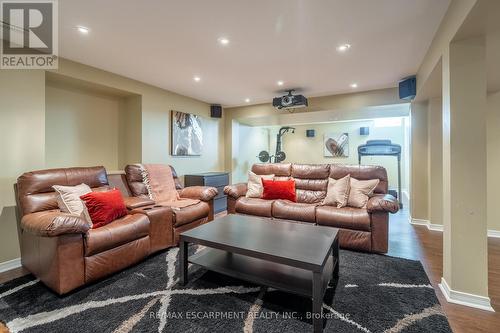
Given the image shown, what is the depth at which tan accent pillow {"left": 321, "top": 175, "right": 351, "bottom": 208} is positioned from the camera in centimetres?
315

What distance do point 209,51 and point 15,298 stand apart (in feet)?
9.65

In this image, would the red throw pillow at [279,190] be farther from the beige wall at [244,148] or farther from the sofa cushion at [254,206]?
the beige wall at [244,148]

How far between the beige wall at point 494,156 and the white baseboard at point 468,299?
2.34 meters

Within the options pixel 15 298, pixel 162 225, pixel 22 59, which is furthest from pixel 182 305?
pixel 22 59

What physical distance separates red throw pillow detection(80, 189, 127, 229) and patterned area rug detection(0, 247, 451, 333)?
554 mm

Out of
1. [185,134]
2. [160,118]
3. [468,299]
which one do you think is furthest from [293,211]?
[160,118]

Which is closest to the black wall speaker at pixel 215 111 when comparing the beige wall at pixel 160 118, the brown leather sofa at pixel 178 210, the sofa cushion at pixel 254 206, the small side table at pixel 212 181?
the beige wall at pixel 160 118

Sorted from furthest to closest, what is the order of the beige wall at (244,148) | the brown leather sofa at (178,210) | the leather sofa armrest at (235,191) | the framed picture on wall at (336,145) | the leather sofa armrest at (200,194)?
1. the framed picture on wall at (336,145)
2. the beige wall at (244,148)
3. the leather sofa armrest at (235,191)
4. the leather sofa armrest at (200,194)
5. the brown leather sofa at (178,210)

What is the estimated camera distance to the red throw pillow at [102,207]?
7.39 feet

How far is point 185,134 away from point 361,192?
3.38 metres

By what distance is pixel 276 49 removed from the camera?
2.70 metres

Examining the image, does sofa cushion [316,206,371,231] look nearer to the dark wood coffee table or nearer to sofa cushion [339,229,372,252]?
sofa cushion [339,229,372,252]

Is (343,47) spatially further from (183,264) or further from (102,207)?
(102,207)

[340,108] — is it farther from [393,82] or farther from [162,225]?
[162,225]
